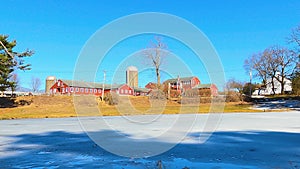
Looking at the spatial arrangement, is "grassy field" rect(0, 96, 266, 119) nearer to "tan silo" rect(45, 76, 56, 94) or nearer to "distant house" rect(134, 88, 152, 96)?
"distant house" rect(134, 88, 152, 96)

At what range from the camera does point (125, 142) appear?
20.9ft

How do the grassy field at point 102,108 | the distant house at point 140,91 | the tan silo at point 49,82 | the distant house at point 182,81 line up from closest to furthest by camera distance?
the distant house at point 182,81 → the grassy field at point 102,108 → the distant house at point 140,91 → the tan silo at point 49,82

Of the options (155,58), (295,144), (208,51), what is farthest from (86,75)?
(155,58)

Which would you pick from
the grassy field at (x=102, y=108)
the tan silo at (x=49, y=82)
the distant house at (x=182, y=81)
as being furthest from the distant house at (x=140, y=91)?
the tan silo at (x=49, y=82)

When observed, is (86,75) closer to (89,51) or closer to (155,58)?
(89,51)

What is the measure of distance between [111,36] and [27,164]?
2942 millimetres

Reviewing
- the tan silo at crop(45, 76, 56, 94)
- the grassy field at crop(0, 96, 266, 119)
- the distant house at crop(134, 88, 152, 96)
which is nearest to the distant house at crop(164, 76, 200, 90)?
the grassy field at crop(0, 96, 266, 119)

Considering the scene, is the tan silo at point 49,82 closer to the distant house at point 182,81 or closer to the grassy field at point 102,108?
the grassy field at point 102,108

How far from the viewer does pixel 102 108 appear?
27250 millimetres

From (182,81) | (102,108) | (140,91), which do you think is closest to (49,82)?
(102,108)

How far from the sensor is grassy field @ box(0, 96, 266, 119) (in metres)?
21.4

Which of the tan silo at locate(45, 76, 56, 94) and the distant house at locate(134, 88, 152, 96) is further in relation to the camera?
the tan silo at locate(45, 76, 56, 94)

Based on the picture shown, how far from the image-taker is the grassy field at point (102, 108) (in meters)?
21.4

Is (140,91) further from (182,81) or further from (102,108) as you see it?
(182,81)
